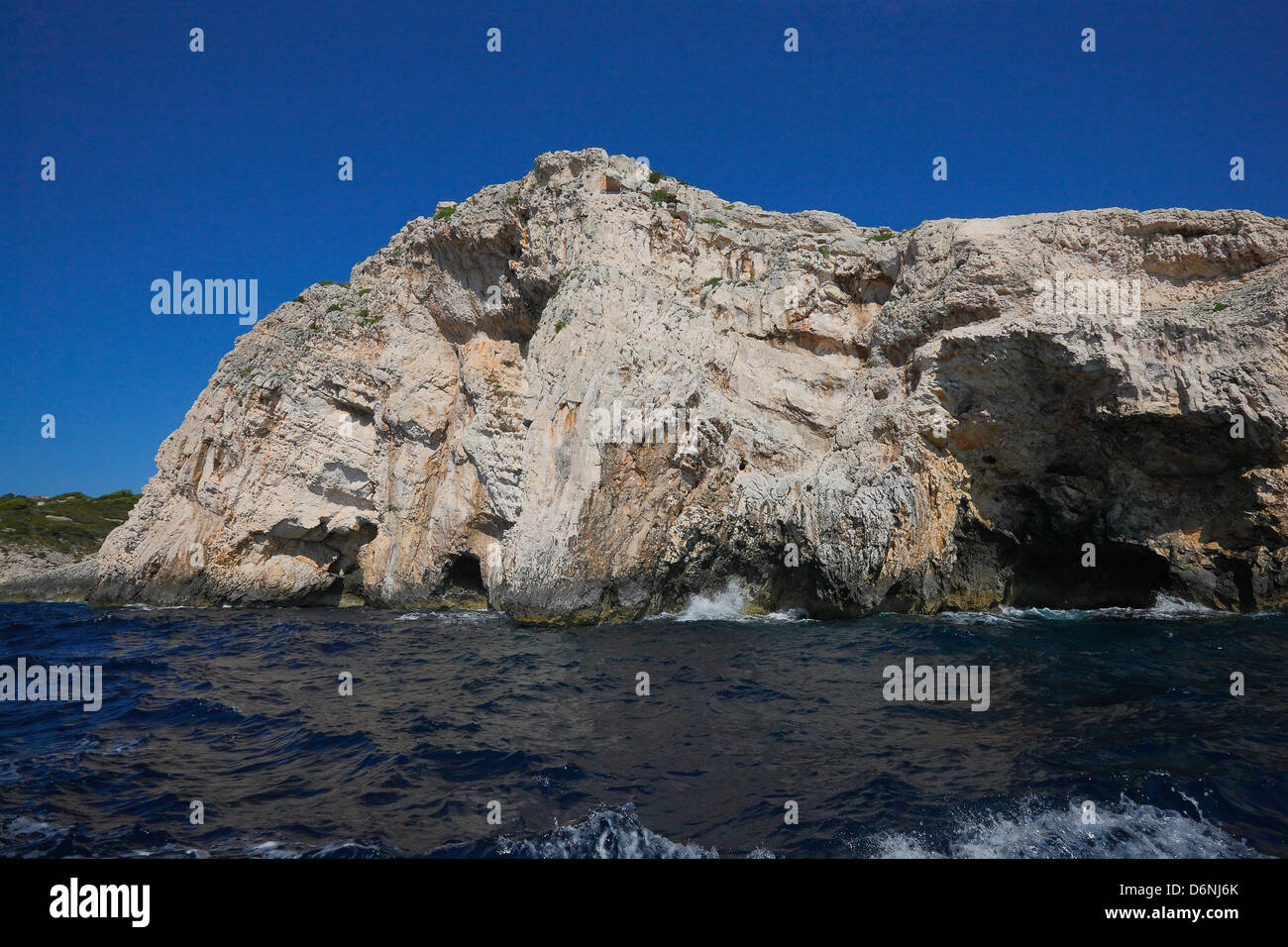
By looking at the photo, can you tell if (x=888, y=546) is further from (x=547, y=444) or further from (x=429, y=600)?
(x=429, y=600)

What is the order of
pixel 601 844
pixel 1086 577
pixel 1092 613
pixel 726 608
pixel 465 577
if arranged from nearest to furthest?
pixel 601 844, pixel 1092 613, pixel 1086 577, pixel 726 608, pixel 465 577

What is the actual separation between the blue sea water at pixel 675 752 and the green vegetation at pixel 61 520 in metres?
39.6

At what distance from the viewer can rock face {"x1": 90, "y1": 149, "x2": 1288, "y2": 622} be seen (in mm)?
18734

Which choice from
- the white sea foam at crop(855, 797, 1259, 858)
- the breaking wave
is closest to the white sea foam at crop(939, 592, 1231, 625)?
the white sea foam at crop(855, 797, 1259, 858)

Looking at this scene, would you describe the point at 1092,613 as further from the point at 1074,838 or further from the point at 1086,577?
the point at 1074,838

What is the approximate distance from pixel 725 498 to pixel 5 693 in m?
17.7

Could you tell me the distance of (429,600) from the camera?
2616 cm

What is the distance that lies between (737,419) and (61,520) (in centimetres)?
5443

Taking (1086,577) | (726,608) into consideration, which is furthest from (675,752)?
(1086,577)

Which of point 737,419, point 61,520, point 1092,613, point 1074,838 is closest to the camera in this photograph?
point 1074,838

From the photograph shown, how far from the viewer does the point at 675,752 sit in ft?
28.9

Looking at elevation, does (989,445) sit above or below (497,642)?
above

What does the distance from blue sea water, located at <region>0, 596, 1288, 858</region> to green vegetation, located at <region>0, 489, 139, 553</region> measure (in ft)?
130
